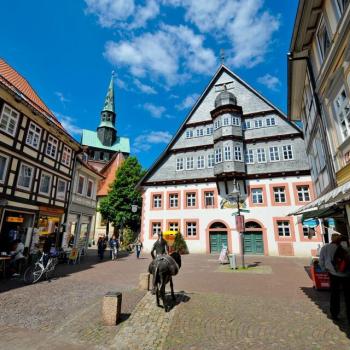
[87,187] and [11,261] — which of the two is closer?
[11,261]

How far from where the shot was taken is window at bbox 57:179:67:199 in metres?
18.2

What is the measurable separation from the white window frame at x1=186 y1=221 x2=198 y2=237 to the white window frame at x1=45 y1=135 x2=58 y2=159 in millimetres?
14308

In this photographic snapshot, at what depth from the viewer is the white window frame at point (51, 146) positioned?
1725 centimetres

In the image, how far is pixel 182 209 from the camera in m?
25.3

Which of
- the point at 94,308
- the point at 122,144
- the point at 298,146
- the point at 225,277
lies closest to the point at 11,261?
the point at 94,308

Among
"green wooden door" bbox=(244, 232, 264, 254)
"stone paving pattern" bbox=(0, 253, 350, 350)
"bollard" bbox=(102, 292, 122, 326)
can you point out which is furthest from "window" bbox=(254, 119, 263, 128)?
"bollard" bbox=(102, 292, 122, 326)

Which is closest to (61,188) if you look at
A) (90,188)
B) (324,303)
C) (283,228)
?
(90,188)

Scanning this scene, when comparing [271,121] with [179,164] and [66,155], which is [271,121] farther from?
[66,155]

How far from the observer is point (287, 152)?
76.0ft

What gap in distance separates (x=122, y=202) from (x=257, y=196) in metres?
20.7

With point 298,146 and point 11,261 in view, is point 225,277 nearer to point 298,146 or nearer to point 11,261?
point 11,261

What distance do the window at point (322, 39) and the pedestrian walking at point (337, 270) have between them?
7.27 metres

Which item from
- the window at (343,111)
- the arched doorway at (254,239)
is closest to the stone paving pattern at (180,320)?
the window at (343,111)

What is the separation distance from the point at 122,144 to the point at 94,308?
63.0 meters
